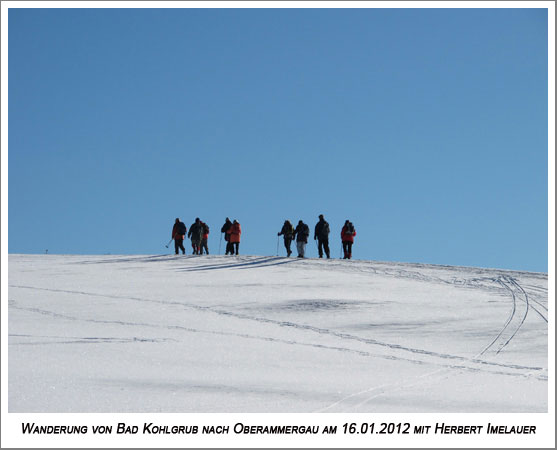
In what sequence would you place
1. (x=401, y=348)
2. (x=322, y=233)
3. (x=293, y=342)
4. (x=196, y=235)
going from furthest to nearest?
(x=196, y=235) → (x=322, y=233) → (x=293, y=342) → (x=401, y=348)

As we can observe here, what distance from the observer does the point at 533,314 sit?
14750 millimetres

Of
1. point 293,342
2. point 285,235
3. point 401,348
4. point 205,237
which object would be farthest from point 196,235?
point 401,348

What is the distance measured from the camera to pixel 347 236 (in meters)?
27.6

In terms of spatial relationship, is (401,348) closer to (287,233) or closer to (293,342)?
(293,342)

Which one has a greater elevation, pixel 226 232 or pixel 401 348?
pixel 226 232

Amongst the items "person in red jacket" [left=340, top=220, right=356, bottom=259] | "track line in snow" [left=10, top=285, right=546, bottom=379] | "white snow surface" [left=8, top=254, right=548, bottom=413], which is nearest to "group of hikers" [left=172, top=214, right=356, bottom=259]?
"person in red jacket" [left=340, top=220, right=356, bottom=259]

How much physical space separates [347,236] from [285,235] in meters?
2.45

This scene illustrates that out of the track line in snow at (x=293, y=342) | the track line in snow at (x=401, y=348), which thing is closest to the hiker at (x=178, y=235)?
the track line in snow at (x=401, y=348)

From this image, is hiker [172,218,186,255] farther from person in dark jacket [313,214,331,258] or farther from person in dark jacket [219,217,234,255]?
person in dark jacket [313,214,331,258]

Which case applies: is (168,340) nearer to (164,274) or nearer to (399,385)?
(399,385)

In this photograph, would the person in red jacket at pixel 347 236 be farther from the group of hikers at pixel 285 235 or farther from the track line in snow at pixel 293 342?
the track line in snow at pixel 293 342

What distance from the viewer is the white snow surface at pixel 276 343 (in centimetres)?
877

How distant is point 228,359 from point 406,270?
13.2 metres

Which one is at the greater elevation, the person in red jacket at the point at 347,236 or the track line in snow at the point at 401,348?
the person in red jacket at the point at 347,236
